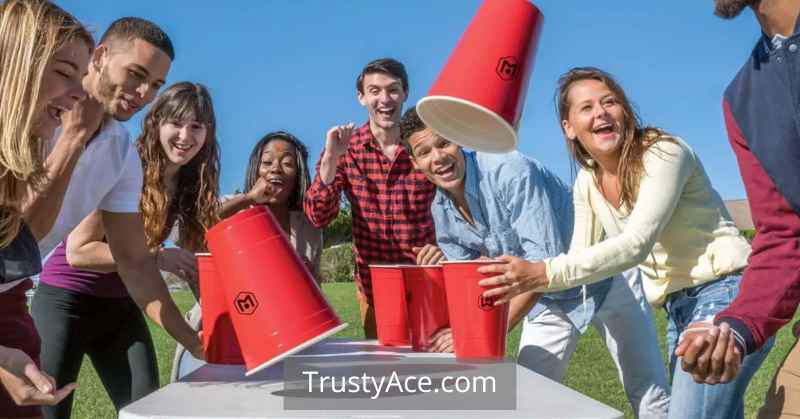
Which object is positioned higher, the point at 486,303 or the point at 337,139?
the point at 337,139

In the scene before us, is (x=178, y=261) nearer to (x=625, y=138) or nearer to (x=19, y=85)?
(x=19, y=85)

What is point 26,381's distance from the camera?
131 cm

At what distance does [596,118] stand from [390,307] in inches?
33.0

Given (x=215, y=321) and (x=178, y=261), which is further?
(x=178, y=261)

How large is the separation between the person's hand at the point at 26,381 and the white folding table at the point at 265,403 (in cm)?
14

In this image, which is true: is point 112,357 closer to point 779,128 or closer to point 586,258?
point 586,258

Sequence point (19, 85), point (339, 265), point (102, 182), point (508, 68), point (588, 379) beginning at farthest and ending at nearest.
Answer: point (339, 265) → point (588, 379) → point (102, 182) → point (508, 68) → point (19, 85)

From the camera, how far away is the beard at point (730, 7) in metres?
1.62

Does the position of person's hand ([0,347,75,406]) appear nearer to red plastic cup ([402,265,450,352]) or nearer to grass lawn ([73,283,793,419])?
red plastic cup ([402,265,450,352])

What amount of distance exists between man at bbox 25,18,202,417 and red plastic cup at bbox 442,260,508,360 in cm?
61

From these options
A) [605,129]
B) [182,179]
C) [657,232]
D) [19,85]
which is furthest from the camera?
[182,179]

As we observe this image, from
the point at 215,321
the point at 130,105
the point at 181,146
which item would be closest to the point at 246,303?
the point at 215,321

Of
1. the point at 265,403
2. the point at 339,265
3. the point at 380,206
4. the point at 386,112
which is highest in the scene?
the point at 386,112

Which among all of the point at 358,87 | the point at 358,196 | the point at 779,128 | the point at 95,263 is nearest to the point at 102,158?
the point at 95,263
